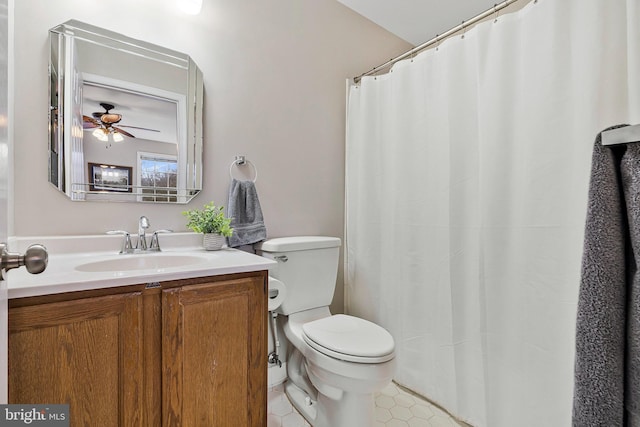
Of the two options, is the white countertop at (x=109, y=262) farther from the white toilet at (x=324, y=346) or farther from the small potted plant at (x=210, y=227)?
the white toilet at (x=324, y=346)

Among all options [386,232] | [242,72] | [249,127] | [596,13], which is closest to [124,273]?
[249,127]

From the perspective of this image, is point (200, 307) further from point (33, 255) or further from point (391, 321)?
point (391, 321)

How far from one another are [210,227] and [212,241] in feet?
0.22

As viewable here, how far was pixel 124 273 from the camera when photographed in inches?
33.4

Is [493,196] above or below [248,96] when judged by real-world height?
below

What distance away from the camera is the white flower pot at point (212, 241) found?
133 cm

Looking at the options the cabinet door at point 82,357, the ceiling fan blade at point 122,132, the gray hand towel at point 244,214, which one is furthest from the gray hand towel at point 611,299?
the ceiling fan blade at point 122,132

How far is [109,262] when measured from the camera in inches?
43.3

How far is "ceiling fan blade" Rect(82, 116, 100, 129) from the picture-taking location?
1206 millimetres

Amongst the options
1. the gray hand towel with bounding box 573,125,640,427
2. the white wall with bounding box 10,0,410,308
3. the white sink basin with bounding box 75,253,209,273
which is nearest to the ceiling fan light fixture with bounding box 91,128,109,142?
the white wall with bounding box 10,0,410,308

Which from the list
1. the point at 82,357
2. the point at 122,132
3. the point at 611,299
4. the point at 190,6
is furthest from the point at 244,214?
the point at 611,299

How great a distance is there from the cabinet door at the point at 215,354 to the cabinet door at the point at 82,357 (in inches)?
3.6

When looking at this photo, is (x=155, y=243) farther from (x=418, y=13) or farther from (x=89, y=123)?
(x=418, y=13)

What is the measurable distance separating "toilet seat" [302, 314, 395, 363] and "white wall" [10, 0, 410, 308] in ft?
1.91
